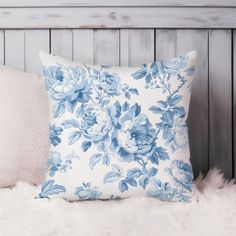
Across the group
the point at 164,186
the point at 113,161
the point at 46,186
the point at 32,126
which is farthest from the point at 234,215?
the point at 32,126

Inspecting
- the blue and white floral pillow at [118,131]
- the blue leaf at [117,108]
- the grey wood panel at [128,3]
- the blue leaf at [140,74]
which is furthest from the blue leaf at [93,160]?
the grey wood panel at [128,3]

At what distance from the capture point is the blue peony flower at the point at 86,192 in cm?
112

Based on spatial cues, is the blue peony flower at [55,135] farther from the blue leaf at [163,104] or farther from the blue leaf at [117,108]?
the blue leaf at [163,104]

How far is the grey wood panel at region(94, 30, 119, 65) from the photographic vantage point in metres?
1.51

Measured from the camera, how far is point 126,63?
1.51 m

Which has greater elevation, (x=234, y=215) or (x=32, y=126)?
(x=32, y=126)

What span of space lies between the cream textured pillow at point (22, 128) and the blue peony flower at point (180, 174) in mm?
386

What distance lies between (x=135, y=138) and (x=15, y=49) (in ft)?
1.95

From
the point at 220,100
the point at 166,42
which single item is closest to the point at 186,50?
the point at 166,42

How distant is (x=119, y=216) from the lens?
1032 mm

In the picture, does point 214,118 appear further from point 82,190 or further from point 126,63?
point 82,190

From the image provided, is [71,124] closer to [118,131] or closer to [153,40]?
[118,131]

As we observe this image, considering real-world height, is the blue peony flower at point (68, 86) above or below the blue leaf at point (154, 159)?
above

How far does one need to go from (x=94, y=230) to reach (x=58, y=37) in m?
0.77
